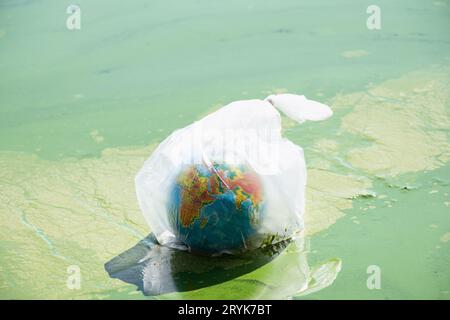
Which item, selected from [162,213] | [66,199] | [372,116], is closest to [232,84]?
[372,116]

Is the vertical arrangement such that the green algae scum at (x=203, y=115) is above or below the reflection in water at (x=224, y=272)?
above

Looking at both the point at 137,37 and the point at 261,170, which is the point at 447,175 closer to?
the point at 261,170

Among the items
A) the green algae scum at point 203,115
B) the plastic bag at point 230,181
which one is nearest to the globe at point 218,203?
the plastic bag at point 230,181

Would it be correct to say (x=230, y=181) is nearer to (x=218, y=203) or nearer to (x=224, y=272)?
(x=218, y=203)

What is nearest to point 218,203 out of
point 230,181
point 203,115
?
point 230,181

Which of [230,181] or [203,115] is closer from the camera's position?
[230,181]

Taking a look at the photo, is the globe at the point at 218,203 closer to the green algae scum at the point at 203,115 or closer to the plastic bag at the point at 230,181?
the plastic bag at the point at 230,181

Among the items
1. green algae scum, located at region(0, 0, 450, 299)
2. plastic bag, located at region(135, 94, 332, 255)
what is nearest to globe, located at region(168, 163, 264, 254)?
plastic bag, located at region(135, 94, 332, 255)
